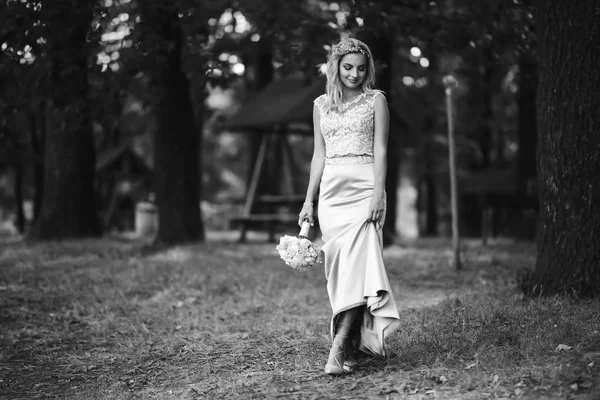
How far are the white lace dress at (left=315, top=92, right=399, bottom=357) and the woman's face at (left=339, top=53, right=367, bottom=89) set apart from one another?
0.13m

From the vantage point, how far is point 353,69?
5.24 m

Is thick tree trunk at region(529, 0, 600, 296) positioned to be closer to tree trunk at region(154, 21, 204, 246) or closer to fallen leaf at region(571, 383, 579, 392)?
fallen leaf at region(571, 383, 579, 392)

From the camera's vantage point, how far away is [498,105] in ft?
97.4

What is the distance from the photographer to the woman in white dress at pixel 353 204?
5.06 metres

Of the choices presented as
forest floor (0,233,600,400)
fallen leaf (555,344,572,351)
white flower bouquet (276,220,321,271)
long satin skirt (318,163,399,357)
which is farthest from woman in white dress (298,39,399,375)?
fallen leaf (555,344,572,351)

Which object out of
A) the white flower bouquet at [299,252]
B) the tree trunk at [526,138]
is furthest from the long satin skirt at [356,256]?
the tree trunk at [526,138]

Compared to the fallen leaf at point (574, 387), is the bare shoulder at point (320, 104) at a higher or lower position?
higher

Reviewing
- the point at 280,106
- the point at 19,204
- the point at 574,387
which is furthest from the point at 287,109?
the point at 19,204

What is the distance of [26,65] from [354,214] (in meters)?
6.02

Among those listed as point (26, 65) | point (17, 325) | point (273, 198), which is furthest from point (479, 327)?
point (273, 198)

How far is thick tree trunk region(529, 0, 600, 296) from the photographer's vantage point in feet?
21.3

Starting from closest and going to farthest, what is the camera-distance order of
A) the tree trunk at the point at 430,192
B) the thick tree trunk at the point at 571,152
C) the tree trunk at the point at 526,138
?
the thick tree trunk at the point at 571,152 < the tree trunk at the point at 526,138 < the tree trunk at the point at 430,192

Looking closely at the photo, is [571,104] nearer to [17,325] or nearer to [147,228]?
[17,325]

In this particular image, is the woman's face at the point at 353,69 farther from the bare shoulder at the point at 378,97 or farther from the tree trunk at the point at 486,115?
the tree trunk at the point at 486,115
